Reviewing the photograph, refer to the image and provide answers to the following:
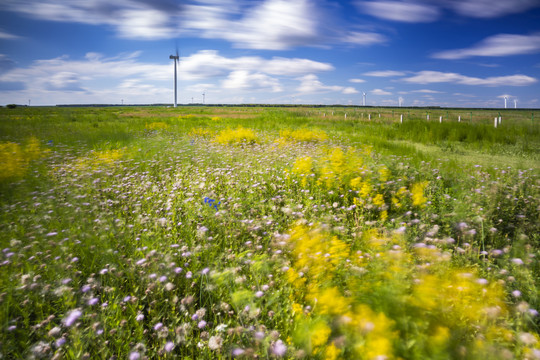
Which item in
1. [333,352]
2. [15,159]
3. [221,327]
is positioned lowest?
[221,327]

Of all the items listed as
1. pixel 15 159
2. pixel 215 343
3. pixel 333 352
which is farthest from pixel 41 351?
pixel 15 159

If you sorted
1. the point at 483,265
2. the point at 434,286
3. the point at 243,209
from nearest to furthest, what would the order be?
the point at 434,286, the point at 483,265, the point at 243,209

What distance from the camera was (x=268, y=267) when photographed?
7.75ft

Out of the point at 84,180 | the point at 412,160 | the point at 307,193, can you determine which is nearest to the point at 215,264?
the point at 307,193

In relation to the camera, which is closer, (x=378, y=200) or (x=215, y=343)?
(x=215, y=343)

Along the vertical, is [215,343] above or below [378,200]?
below

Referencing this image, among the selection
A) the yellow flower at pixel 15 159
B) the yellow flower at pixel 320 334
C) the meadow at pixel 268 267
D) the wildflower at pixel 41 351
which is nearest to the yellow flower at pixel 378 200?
the meadow at pixel 268 267

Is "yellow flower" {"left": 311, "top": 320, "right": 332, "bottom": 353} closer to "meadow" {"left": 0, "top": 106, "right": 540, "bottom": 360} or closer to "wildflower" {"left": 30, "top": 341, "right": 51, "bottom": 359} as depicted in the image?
"meadow" {"left": 0, "top": 106, "right": 540, "bottom": 360}

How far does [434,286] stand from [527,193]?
177 inches

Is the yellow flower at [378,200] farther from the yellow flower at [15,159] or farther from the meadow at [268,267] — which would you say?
the yellow flower at [15,159]

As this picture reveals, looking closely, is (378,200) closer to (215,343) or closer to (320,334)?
(320,334)

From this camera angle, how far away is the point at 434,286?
1436mm

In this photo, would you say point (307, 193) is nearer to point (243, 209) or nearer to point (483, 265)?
point (243, 209)

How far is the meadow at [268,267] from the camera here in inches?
59.3
